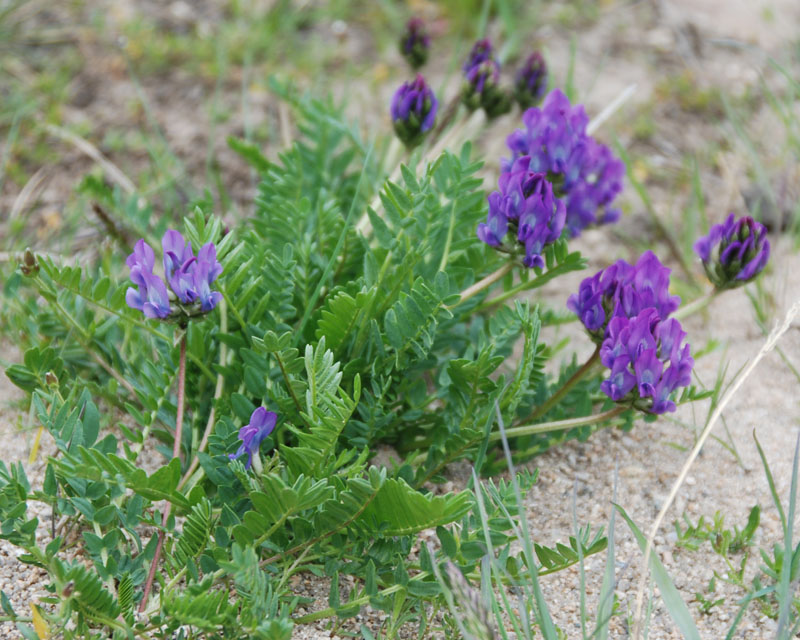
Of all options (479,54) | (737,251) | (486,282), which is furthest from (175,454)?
(479,54)

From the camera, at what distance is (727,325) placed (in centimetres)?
259

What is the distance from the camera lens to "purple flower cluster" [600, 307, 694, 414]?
1.67 metres

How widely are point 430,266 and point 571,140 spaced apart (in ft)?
1.35

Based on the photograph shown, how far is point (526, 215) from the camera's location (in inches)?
70.4

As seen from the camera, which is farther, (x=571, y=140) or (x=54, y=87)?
(x=54, y=87)

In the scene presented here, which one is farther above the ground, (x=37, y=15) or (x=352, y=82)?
(x=37, y=15)

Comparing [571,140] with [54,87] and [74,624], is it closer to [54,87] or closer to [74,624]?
[74,624]

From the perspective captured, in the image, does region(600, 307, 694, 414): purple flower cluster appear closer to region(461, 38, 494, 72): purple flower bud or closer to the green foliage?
the green foliage

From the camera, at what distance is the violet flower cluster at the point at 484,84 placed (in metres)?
2.42

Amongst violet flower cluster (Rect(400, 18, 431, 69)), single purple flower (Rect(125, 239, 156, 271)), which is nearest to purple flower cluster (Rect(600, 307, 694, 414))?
single purple flower (Rect(125, 239, 156, 271))

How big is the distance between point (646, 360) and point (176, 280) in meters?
0.84

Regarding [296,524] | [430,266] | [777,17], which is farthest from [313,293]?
[777,17]

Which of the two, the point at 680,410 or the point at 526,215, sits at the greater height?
the point at 526,215

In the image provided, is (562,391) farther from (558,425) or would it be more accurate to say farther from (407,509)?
(407,509)
